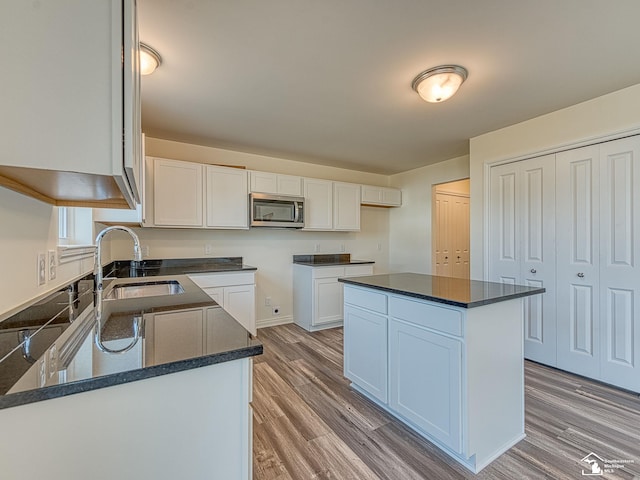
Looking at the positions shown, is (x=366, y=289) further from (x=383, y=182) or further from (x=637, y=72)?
(x=383, y=182)

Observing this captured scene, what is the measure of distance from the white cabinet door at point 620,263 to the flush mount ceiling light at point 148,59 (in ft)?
11.5

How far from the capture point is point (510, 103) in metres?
2.60

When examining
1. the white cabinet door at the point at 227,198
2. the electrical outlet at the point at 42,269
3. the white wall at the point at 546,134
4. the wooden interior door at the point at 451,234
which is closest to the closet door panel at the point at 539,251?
the white wall at the point at 546,134

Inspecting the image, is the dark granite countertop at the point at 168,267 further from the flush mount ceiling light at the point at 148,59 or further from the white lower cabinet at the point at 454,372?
the white lower cabinet at the point at 454,372

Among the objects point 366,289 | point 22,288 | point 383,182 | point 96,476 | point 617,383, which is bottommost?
point 617,383

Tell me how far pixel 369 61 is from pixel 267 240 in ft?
8.77

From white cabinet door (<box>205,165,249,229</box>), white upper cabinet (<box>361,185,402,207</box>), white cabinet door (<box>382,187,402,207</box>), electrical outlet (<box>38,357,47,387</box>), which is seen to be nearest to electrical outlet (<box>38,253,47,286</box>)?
electrical outlet (<box>38,357,47,387</box>)

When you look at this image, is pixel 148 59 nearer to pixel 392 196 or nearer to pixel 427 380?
pixel 427 380

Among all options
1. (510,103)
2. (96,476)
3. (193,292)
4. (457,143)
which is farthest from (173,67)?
(457,143)

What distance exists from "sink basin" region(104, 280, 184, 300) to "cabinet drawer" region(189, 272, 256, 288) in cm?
80

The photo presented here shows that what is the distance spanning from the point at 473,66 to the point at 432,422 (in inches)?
91.1

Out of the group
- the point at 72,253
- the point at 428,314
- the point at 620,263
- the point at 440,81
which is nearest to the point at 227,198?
the point at 72,253

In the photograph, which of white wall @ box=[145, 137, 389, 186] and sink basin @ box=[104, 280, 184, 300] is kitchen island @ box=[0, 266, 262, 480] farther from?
white wall @ box=[145, 137, 389, 186]

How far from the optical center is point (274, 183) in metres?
3.84
